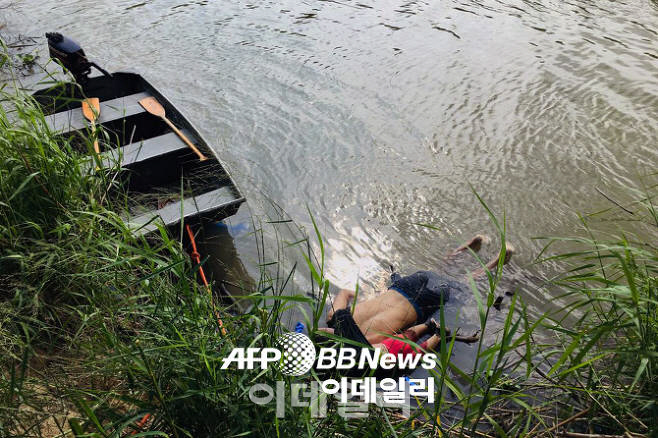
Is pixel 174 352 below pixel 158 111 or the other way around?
the other way around

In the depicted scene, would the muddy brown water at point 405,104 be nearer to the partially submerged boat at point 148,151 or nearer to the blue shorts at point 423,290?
the blue shorts at point 423,290

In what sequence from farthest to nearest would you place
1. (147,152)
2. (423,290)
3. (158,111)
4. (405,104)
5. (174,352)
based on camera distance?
(405,104) → (158,111) → (147,152) → (423,290) → (174,352)

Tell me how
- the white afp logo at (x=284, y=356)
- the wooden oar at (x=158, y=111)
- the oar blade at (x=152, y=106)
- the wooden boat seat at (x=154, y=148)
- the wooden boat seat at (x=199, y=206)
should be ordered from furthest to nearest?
the oar blade at (x=152, y=106)
the wooden oar at (x=158, y=111)
the wooden boat seat at (x=154, y=148)
the wooden boat seat at (x=199, y=206)
the white afp logo at (x=284, y=356)

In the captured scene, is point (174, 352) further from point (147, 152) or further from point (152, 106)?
point (152, 106)

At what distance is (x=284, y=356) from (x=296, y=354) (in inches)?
3.0

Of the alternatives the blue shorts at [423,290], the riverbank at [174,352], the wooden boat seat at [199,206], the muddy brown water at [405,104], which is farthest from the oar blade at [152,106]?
the blue shorts at [423,290]

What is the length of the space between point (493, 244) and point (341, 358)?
319 cm

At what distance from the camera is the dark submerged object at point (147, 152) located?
4176mm

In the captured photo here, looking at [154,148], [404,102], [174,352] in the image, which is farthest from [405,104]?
[174,352]

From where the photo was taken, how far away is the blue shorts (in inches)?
170

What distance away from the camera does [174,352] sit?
2244mm

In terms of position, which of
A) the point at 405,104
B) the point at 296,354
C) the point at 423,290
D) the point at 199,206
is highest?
the point at 296,354

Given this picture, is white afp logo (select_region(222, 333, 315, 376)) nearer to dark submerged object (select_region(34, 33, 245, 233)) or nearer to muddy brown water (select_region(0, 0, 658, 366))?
dark submerged object (select_region(34, 33, 245, 233))

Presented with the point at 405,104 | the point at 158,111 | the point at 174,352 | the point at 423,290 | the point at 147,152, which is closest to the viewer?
the point at 174,352
